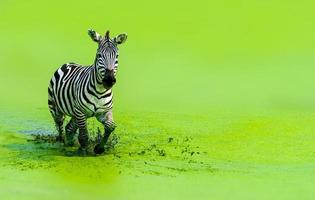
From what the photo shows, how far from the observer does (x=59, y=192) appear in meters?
5.82

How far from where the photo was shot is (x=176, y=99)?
9492 millimetres

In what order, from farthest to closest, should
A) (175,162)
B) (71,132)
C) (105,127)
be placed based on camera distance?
(71,132)
(105,127)
(175,162)

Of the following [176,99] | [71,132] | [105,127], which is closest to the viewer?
[105,127]

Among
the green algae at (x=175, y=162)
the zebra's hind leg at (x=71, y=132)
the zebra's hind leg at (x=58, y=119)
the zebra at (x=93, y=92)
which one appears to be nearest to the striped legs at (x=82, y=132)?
the zebra at (x=93, y=92)

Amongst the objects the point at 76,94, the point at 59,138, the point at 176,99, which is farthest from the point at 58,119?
the point at 176,99

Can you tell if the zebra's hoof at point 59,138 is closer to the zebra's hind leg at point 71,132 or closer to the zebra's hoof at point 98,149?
the zebra's hind leg at point 71,132

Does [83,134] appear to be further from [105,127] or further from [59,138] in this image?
[59,138]

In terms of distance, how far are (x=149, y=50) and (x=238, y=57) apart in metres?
1.16

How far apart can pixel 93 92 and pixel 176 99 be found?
2644 mm

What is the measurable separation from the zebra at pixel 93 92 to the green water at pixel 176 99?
0.82 feet

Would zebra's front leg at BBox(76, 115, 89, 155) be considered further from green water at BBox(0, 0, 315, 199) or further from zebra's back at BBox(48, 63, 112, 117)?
green water at BBox(0, 0, 315, 199)

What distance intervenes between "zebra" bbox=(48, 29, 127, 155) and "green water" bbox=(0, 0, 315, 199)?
25 centimetres

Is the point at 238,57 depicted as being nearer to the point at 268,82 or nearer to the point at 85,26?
the point at 268,82

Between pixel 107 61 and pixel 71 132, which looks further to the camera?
pixel 71 132
